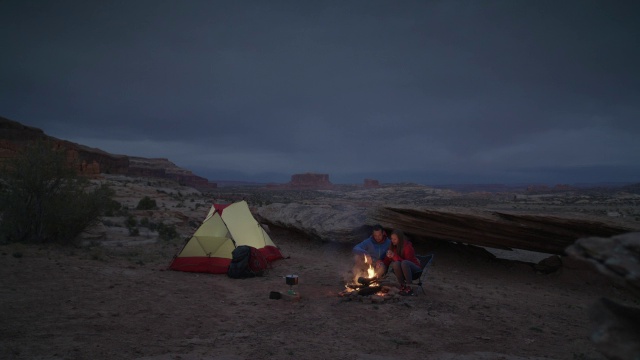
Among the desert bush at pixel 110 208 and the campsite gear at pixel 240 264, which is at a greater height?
the desert bush at pixel 110 208

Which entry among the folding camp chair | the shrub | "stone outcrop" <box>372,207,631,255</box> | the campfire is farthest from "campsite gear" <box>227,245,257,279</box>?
the shrub

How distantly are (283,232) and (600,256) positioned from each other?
598 inches

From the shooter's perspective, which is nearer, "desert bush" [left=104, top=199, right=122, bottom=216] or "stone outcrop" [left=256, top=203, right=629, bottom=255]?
"stone outcrop" [left=256, top=203, right=629, bottom=255]

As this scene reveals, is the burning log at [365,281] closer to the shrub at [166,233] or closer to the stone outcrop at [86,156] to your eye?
the shrub at [166,233]

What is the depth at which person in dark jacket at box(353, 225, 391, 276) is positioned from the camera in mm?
8609

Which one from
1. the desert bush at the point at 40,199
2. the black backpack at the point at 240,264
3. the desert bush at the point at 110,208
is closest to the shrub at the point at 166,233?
the desert bush at the point at 110,208

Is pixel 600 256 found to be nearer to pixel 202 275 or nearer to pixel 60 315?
pixel 60 315

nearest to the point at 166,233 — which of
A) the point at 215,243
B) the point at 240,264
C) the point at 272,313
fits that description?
the point at 215,243

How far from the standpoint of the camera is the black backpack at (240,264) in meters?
10.5

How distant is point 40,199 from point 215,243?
5917mm

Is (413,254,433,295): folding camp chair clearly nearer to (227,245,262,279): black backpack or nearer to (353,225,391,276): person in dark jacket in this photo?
(353,225,391,276): person in dark jacket

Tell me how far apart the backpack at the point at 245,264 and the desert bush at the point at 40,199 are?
6.11 metres

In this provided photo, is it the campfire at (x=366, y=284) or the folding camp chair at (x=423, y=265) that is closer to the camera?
the campfire at (x=366, y=284)

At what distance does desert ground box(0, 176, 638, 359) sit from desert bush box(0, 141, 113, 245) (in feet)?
3.63
